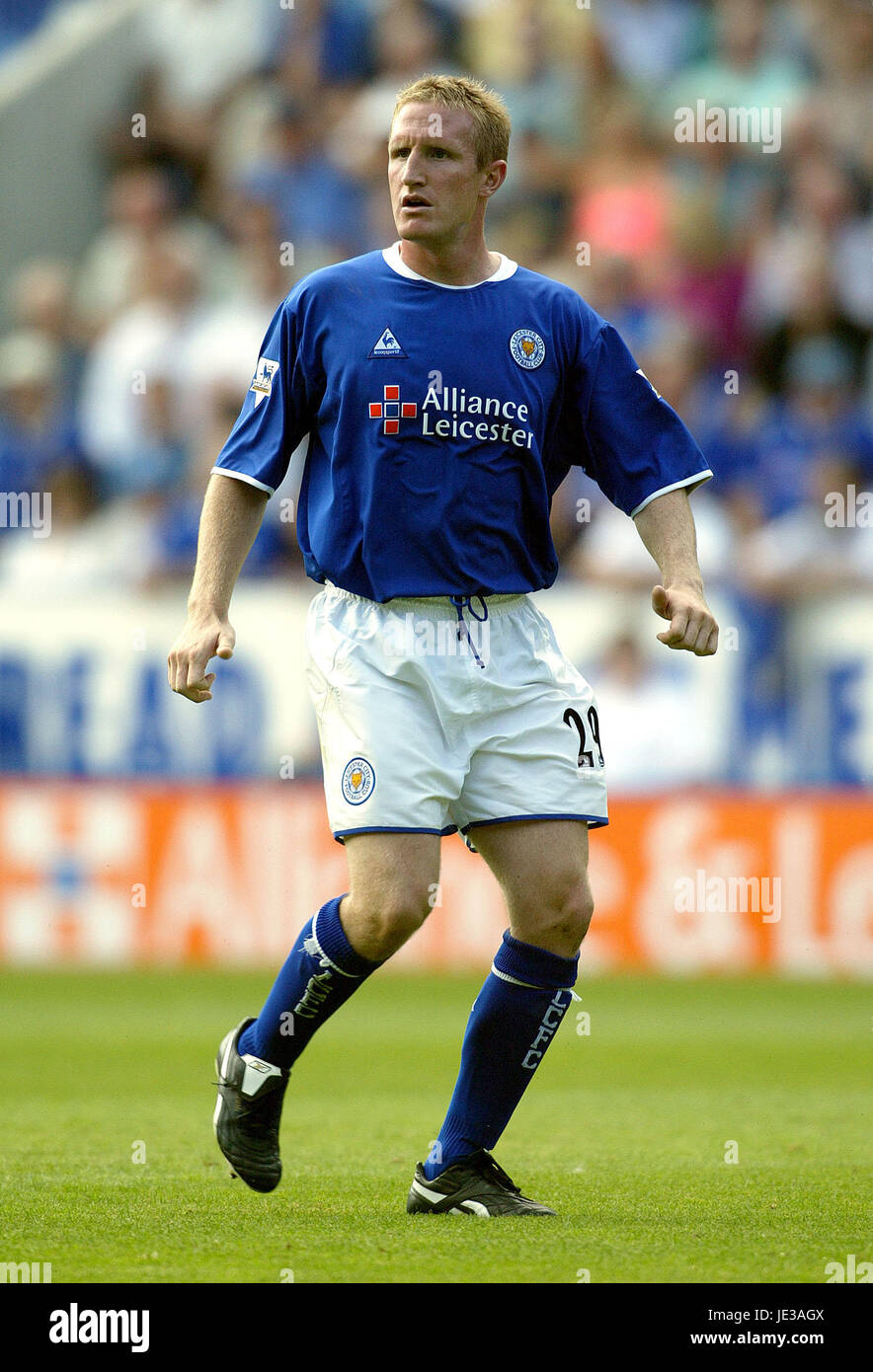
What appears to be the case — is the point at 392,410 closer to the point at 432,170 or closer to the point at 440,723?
the point at 432,170

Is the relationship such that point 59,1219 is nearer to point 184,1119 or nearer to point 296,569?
point 184,1119

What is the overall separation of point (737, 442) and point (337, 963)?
8571 mm

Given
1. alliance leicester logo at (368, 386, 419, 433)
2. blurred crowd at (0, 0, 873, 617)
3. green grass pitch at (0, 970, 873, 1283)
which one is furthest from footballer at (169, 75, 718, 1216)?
blurred crowd at (0, 0, 873, 617)

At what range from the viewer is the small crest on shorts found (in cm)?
454

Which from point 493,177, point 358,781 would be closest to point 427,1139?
point 358,781

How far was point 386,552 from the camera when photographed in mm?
4645

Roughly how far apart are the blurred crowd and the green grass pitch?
309 cm

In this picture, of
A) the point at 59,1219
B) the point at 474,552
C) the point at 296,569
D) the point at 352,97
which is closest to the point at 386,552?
the point at 474,552

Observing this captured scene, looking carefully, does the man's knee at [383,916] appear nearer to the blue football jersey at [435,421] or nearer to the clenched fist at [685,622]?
the blue football jersey at [435,421]

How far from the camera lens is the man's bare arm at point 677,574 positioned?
4562 millimetres

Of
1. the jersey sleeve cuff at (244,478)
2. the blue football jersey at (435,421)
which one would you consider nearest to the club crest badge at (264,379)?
the blue football jersey at (435,421)

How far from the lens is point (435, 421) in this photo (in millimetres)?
4641

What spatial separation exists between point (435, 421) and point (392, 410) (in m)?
0.10

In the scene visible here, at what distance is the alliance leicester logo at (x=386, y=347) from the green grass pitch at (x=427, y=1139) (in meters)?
1.92
